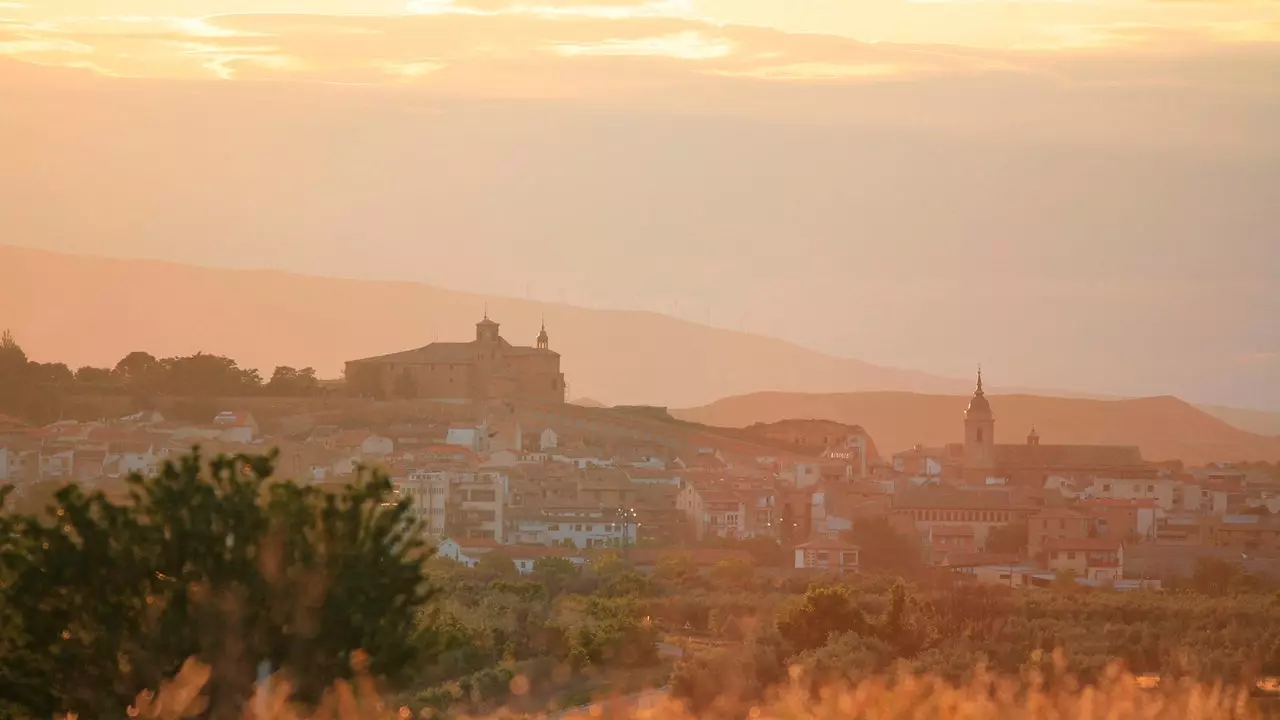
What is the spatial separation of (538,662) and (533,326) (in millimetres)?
158413

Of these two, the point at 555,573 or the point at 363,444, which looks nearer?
the point at 555,573

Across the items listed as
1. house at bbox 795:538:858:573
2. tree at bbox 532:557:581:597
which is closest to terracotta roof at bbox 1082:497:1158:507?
house at bbox 795:538:858:573

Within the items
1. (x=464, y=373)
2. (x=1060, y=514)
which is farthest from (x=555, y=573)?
(x=464, y=373)

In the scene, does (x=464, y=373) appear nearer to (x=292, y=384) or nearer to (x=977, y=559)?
(x=292, y=384)

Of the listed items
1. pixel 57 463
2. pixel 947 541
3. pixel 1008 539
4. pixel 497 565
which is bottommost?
pixel 497 565

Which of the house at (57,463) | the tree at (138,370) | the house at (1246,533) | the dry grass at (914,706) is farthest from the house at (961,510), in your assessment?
the dry grass at (914,706)

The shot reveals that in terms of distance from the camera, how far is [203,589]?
1042 centimetres

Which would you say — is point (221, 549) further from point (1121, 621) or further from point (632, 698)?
point (1121, 621)

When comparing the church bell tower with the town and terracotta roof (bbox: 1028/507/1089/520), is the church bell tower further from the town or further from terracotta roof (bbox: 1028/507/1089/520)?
terracotta roof (bbox: 1028/507/1089/520)

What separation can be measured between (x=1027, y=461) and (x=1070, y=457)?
6.13 feet

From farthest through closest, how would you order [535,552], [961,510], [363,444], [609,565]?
[363,444]
[961,510]
[535,552]
[609,565]

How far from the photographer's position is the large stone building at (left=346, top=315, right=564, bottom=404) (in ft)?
347

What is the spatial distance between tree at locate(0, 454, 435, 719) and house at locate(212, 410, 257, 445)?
73583mm

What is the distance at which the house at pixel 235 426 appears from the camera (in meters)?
86.9
